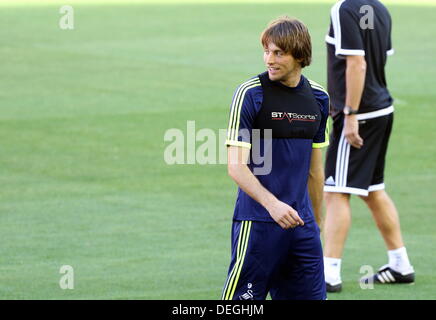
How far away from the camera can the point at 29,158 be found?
47.9ft

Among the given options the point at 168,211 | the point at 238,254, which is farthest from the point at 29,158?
the point at 238,254

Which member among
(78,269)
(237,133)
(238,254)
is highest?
(237,133)

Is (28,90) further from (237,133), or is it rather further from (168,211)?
(237,133)

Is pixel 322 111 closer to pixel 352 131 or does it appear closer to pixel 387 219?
pixel 352 131

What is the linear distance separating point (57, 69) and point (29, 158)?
26.5ft

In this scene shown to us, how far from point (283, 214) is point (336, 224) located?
306 cm

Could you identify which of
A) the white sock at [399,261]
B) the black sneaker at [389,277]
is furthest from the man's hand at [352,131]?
the black sneaker at [389,277]

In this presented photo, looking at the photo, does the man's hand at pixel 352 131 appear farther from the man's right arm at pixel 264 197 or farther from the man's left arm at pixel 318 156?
the man's right arm at pixel 264 197

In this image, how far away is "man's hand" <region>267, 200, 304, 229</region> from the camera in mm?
6344

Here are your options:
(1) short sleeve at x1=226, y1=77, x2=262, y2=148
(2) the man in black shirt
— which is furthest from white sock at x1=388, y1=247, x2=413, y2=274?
(1) short sleeve at x1=226, y1=77, x2=262, y2=148

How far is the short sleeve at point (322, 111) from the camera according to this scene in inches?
268

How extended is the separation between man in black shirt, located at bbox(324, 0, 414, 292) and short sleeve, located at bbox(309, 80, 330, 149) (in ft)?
7.50

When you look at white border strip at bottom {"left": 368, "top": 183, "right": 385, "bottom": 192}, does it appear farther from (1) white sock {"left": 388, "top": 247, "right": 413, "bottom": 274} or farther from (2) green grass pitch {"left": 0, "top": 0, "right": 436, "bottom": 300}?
(2) green grass pitch {"left": 0, "top": 0, "right": 436, "bottom": 300}

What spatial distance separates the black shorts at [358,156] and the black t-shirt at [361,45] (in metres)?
0.10
